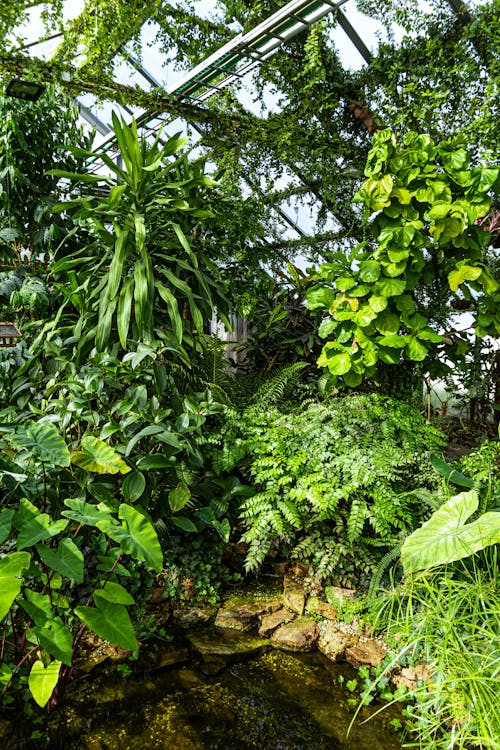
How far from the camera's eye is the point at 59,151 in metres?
3.44

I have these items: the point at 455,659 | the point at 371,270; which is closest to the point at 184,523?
the point at 455,659

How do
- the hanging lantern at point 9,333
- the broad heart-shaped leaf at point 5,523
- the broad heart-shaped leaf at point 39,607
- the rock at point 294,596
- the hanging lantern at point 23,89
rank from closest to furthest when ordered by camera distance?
1. the broad heart-shaped leaf at point 5,523
2. the broad heart-shaped leaf at point 39,607
3. the rock at point 294,596
4. the hanging lantern at point 23,89
5. the hanging lantern at point 9,333

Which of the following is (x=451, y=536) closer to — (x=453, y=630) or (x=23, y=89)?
(x=453, y=630)

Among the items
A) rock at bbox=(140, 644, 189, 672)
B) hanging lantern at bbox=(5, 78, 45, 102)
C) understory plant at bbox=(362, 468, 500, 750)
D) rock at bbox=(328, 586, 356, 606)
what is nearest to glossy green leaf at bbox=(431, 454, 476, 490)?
understory plant at bbox=(362, 468, 500, 750)

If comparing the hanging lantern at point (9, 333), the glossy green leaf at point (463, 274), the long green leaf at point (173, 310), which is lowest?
the glossy green leaf at point (463, 274)

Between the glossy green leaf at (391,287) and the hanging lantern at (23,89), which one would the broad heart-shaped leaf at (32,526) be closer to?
the glossy green leaf at (391,287)

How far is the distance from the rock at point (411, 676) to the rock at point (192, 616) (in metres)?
0.79

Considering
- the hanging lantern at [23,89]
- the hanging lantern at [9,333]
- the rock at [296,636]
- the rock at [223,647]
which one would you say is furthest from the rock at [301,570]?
the hanging lantern at [23,89]

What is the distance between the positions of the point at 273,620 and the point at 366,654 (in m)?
0.42

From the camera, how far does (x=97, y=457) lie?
1.81 m

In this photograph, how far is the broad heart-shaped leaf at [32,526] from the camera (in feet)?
4.46

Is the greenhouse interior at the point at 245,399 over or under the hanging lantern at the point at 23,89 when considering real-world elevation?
under

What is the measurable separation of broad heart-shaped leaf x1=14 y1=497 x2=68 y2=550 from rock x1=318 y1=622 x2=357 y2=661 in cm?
123

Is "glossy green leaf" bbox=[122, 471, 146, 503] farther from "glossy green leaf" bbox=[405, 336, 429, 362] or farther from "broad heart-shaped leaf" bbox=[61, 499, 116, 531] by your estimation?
"glossy green leaf" bbox=[405, 336, 429, 362]
